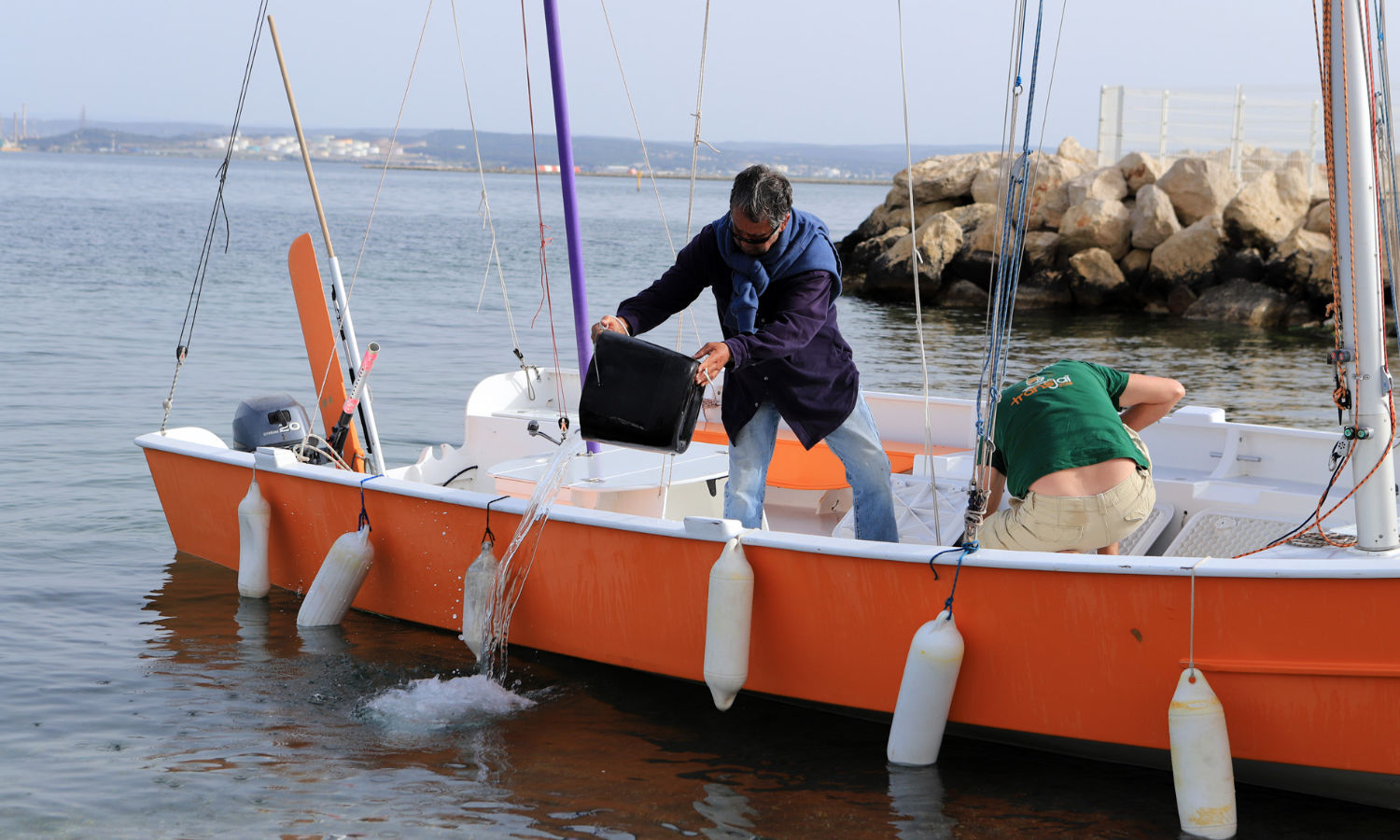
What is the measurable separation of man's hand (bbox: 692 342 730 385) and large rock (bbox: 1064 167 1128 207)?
2079 cm

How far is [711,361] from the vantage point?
13.2ft

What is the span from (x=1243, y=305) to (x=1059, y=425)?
62.0ft

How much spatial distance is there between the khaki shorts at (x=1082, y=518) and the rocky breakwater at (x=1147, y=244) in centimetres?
1521

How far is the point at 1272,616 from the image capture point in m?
3.74

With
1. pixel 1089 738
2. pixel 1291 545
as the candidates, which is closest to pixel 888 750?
pixel 1089 738

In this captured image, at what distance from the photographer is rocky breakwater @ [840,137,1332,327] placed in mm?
21250

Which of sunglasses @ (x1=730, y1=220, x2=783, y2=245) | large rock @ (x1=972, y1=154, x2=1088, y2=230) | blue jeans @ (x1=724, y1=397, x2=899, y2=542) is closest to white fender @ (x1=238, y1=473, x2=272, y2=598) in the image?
blue jeans @ (x1=724, y1=397, x2=899, y2=542)

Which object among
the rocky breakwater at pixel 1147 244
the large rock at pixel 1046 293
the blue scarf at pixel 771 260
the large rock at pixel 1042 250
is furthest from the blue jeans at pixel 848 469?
the large rock at pixel 1042 250

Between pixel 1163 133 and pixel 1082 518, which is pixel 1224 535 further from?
pixel 1163 133

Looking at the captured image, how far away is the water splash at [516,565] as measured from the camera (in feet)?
16.8

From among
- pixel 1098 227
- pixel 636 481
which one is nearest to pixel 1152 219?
pixel 1098 227

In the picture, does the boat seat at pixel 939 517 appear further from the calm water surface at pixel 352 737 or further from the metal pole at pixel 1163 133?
the metal pole at pixel 1163 133

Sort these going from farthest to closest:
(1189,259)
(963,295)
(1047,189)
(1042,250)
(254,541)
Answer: (963,295) → (1047,189) → (1042,250) → (1189,259) → (254,541)

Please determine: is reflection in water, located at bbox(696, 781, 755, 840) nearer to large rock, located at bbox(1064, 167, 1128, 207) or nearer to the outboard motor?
the outboard motor
